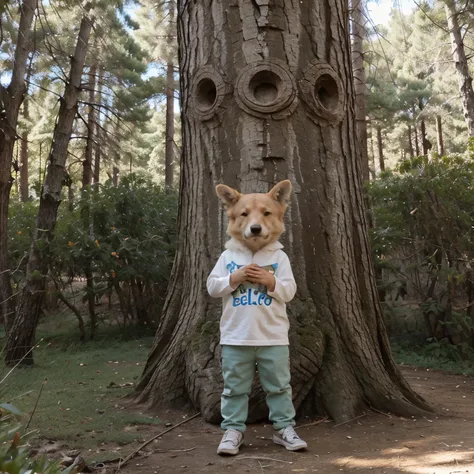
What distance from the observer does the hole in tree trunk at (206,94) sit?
191 inches

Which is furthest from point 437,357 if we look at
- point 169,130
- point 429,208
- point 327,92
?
point 169,130

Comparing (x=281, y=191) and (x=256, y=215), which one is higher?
(x=281, y=191)

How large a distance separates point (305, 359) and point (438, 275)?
4.53 meters

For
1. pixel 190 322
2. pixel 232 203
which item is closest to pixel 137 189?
pixel 190 322

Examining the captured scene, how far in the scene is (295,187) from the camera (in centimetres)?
461

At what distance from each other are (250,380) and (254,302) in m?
0.56

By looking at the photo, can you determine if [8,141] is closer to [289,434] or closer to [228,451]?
[228,451]

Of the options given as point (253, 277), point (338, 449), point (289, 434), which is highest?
point (253, 277)

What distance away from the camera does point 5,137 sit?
898 cm

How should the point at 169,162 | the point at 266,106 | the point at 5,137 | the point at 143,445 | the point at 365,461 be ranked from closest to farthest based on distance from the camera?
the point at 365,461 → the point at 143,445 → the point at 266,106 → the point at 5,137 → the point at 169,162

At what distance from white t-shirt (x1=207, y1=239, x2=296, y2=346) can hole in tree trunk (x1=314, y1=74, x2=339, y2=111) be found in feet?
5.74

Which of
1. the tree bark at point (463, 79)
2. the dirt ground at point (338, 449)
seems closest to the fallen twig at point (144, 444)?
the dirt ground at point (338, 449)

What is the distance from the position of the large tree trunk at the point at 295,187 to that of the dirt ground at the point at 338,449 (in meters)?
0.23

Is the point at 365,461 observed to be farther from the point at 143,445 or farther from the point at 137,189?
the point at 137,189
